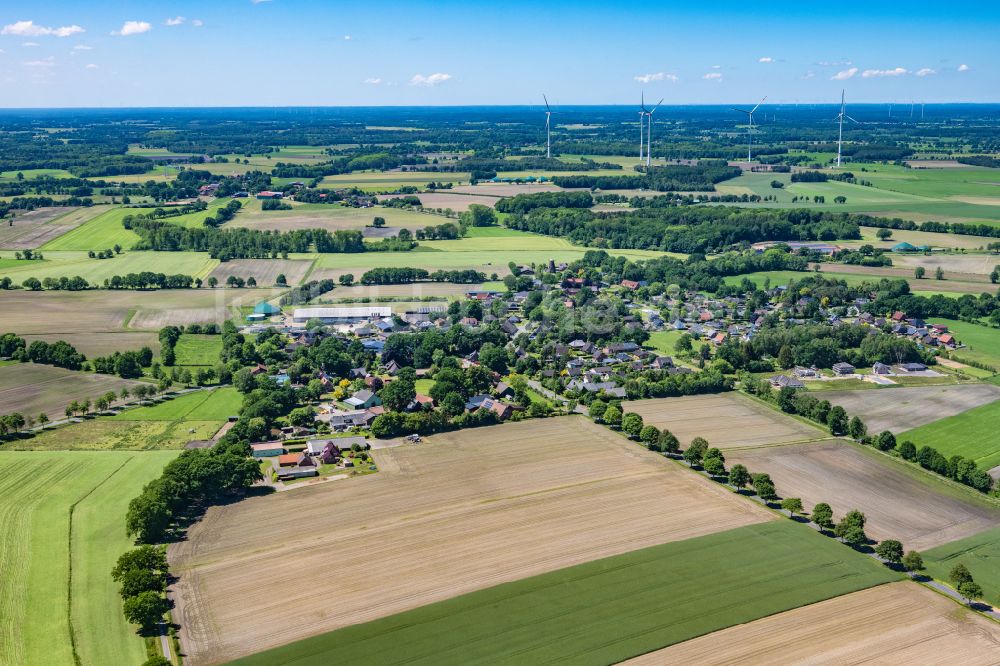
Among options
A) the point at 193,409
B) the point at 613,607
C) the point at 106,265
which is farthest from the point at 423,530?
the point at 106,265

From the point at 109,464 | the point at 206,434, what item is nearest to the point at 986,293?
the point at 206,434

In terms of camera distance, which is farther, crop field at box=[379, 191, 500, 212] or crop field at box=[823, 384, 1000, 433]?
crop field at box=[379, 191, 500, 212]

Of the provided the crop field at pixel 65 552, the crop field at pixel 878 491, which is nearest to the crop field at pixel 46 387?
the crop field at pixel 65 552

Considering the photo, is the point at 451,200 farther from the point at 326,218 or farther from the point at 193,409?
the point at 193,409

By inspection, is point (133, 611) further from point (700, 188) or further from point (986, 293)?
point (700, 188)

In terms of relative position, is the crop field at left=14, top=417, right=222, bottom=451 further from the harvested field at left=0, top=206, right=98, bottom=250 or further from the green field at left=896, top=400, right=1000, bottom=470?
the harvested field at left=0, top=206, right=98, bottom=250

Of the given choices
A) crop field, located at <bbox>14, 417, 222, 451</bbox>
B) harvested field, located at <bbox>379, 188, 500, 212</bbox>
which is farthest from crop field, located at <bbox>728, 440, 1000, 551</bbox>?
harvested field, located at <bbox>379, 188, 500, 212</bbox>

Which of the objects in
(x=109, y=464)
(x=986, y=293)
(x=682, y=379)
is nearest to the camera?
(x=109, y=464)
